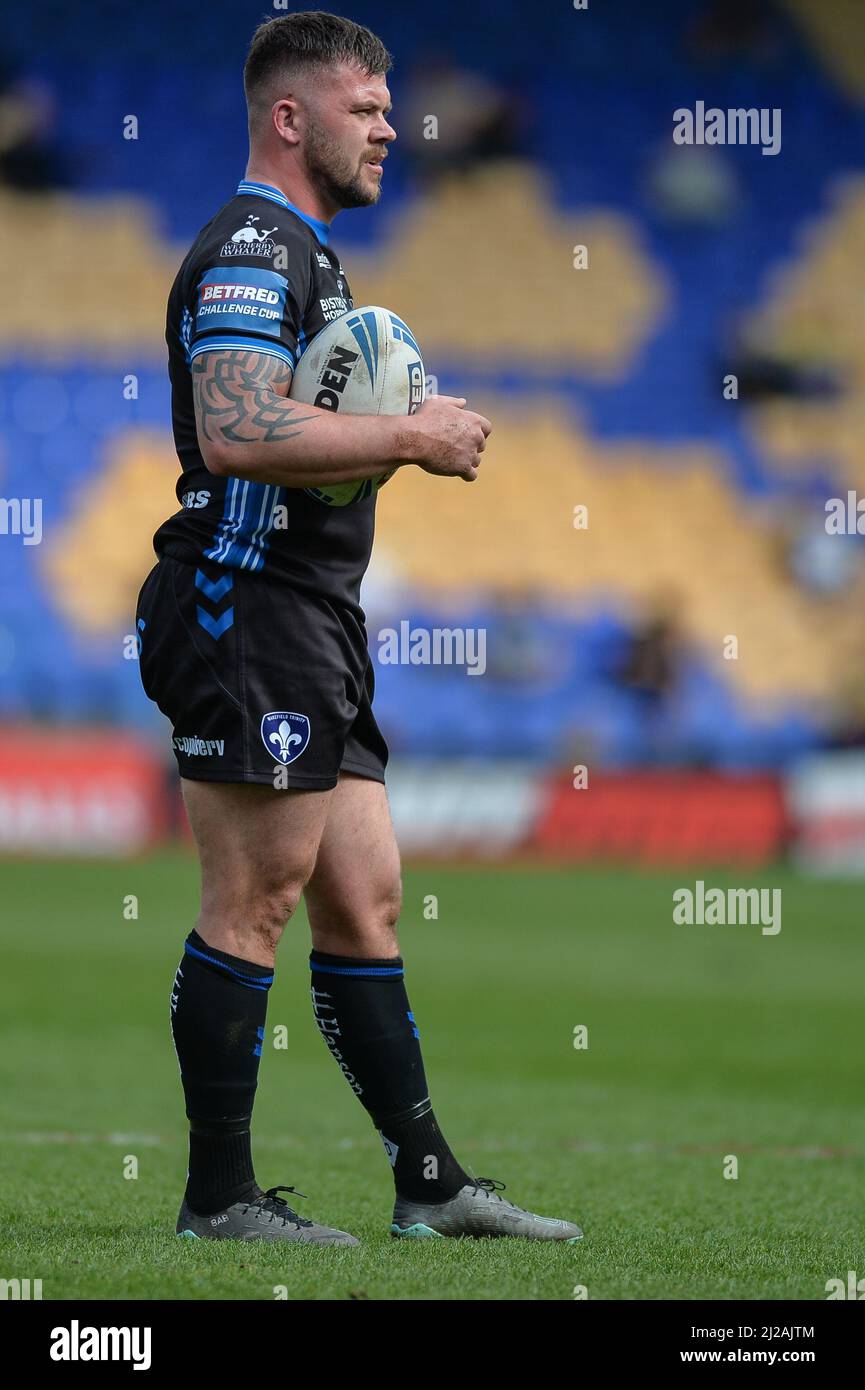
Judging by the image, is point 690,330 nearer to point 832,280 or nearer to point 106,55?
point 832,280

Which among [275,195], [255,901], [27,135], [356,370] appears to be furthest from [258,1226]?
[27,135]

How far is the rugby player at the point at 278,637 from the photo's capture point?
3406mm

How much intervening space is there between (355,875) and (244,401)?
1005 mm

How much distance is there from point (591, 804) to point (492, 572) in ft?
15.0

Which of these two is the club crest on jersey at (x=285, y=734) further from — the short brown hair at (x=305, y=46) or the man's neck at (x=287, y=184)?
the short brown hair at (x=305, y=46)

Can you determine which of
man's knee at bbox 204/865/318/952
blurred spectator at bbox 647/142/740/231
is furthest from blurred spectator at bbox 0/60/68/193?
man's knee at bbox 204/865/318/952

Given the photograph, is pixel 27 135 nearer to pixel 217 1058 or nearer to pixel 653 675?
pixel 653 675

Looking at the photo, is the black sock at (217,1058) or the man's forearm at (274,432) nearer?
the man's forearm at (274,432)

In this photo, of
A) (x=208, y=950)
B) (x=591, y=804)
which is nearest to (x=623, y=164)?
(x=591, y=804)

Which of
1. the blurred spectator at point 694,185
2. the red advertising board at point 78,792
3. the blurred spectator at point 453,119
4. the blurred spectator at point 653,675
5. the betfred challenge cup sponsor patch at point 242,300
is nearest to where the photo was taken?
the betfred challenge cup sponsor patch at point 242,300

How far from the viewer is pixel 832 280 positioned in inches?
877

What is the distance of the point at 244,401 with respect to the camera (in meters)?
3.35

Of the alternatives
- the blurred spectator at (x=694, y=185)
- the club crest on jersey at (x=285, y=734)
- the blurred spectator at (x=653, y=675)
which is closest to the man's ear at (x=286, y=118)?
the club crest on jersey at (x=285, y=734)

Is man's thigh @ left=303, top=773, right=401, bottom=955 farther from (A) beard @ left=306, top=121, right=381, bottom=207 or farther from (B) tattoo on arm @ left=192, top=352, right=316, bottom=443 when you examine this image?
(A) beard @ left=306, top=121, right=381, bottom=207
